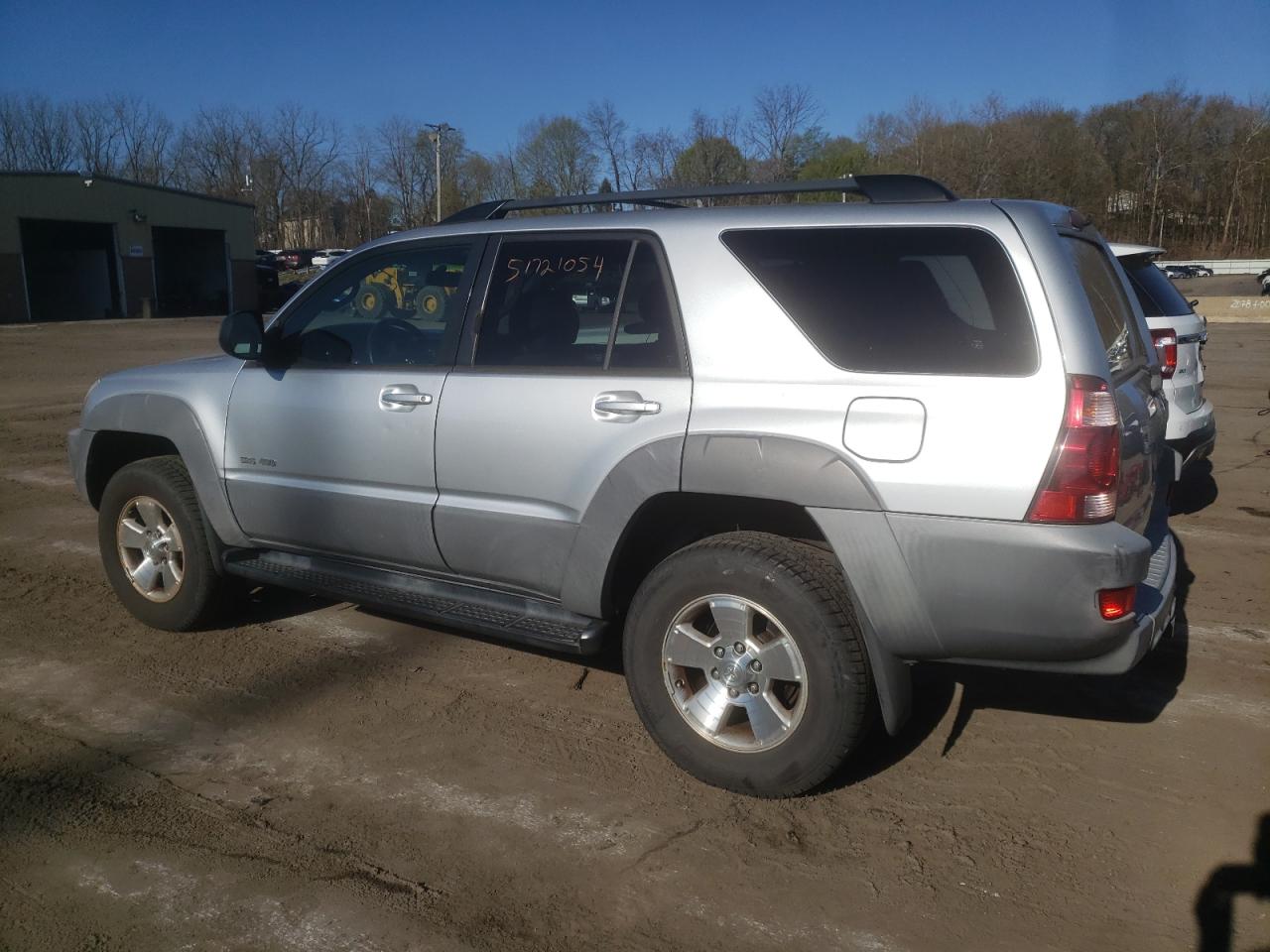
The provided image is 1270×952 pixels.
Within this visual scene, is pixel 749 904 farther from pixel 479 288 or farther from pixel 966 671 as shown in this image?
pixel 479 288

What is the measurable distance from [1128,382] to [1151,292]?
4.46 meters

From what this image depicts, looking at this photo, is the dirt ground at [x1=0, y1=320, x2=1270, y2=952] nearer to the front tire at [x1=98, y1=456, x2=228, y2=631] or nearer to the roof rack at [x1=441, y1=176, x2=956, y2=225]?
the front tire at [x1=98, y1=456, x2=228, y2=631]

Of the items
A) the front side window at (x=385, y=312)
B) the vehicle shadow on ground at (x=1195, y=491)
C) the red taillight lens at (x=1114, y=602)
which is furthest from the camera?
the vehicle shadow on ground at (x=1195, y=491)

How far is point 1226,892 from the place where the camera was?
3.06 metres

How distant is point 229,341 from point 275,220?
88167 mm

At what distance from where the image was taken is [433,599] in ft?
14.1

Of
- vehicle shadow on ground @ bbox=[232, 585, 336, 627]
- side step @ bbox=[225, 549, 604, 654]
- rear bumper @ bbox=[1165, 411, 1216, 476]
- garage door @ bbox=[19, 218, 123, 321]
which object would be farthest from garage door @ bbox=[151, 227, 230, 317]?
rear bumper @ bbox=[1165, 411, 1216, 476]

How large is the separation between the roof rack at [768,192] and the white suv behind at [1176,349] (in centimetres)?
390

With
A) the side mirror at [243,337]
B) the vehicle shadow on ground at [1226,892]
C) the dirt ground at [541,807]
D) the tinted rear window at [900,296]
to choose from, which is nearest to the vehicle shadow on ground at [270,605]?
the dirt ground at [541,807]

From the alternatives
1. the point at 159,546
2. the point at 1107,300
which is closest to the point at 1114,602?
the point at 1107,300

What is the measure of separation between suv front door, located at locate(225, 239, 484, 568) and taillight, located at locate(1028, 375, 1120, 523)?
→ 7.58ft

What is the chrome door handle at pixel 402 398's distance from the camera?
4.23 meters

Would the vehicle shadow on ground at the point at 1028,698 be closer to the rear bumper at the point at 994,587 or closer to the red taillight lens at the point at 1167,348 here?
the rear bumper at the point at 994,587

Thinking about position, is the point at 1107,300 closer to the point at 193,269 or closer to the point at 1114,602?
the point at 1114,602
